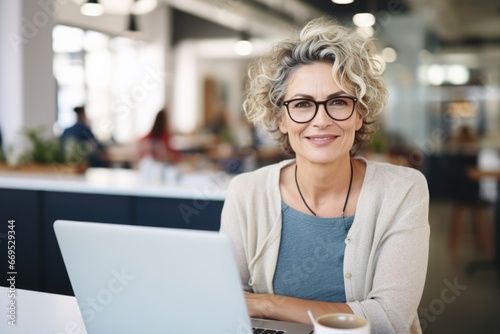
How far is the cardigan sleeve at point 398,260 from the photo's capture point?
63.8 inches

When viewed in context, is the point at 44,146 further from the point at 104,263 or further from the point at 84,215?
the point at 104,263

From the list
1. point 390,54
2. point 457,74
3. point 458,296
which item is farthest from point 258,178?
point 457,74

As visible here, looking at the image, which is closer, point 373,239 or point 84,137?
point 373,239

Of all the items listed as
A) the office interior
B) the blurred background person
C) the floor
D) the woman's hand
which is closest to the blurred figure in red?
the office interior

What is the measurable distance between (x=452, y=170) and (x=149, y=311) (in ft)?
35.7

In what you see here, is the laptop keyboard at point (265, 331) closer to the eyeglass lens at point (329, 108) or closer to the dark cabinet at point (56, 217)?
the eyeglass lens at point (329, 108)

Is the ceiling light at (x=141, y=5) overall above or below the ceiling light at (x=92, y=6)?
above

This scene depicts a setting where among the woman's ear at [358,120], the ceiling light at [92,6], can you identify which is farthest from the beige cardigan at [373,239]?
the ceiling light at [92,6]

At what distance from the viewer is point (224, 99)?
16.3 metres

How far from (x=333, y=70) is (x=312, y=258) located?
1.86 ft

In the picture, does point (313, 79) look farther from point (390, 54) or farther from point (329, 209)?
point (390, 54)

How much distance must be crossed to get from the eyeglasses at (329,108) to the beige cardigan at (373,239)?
234 mm

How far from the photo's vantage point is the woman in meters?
1.67

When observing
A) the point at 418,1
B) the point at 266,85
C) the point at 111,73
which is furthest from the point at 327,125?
the point at 111,73
